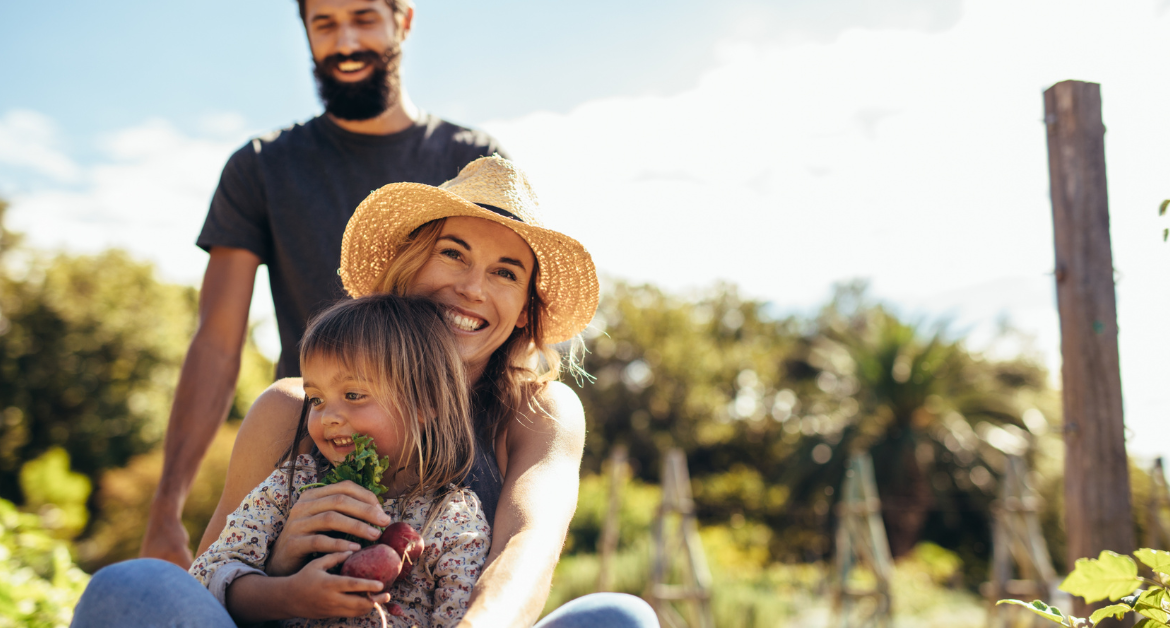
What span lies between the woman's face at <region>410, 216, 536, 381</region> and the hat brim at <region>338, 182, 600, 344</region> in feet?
0.14

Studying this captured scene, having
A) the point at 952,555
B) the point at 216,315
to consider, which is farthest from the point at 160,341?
the point at 216,315

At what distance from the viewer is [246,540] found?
59.5 inches

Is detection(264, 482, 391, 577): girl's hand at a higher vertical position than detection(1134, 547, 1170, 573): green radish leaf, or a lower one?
higher

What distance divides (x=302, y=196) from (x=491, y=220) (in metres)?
0.88

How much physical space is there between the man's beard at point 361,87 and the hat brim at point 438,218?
0.57 m

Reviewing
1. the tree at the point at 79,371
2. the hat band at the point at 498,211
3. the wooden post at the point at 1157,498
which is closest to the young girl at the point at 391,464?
the hat band at the point at 498,211

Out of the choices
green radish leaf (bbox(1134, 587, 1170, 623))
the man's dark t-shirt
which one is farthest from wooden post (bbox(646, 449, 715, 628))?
green radish leaf (bbox(1134, 587, 1170, 623))

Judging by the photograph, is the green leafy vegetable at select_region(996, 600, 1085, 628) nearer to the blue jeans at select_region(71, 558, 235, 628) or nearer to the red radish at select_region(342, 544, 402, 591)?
the red radish at select_region(342, 544, 402, 591)

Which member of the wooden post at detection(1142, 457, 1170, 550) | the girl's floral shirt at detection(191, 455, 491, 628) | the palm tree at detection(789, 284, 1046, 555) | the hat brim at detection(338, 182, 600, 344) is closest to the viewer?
the girl's floral shirt at detection(191, 455, 491, 628)

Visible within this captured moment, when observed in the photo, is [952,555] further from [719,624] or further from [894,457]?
[719,624]

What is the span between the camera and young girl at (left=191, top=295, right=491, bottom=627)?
143 centimetres

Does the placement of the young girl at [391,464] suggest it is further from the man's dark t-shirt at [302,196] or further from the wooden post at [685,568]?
the wooden post at [685,568]

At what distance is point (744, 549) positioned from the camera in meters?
18.5

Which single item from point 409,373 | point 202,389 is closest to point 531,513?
point 409,373
